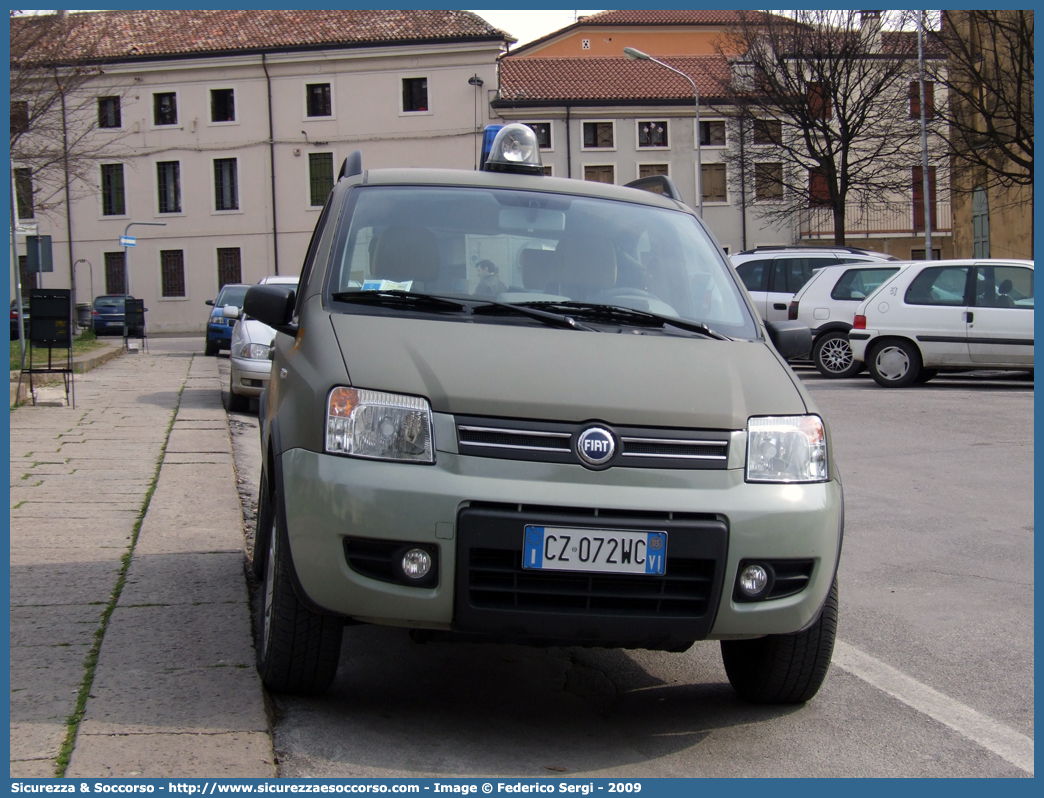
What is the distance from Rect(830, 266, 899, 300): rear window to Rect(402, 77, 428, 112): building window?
35606mm

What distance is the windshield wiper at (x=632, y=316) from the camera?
4.14m

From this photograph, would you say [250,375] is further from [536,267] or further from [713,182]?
[713,182]

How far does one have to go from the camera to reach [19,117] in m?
22.8

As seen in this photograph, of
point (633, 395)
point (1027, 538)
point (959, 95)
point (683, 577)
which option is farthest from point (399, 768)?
point (959, 95)

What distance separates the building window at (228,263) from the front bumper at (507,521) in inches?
1994

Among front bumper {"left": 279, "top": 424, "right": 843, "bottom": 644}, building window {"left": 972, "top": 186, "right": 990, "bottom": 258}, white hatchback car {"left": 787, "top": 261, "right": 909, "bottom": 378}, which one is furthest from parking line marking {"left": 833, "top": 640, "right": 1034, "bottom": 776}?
building window {"left": 972, "top": 186, "right": 990, "bottom": 258}

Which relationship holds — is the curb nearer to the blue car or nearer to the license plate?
the blue car

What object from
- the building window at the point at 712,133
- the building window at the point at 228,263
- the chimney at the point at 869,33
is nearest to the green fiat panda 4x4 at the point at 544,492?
the chimney at the point at 869,33

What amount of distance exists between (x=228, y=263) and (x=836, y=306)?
129 feet

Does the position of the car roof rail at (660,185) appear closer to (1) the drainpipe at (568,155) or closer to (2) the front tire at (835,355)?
(2) the front tire at (835,355)

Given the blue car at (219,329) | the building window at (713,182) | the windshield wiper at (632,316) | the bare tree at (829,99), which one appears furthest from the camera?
the building window at (713,182)

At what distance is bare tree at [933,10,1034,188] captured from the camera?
2488 centimetres

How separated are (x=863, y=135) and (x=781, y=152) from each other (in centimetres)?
274

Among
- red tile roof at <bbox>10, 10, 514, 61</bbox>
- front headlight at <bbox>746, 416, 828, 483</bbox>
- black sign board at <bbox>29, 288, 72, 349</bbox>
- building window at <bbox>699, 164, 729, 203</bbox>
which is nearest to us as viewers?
front headlight at <bbox>746, 416, 828, 483</bbox>
